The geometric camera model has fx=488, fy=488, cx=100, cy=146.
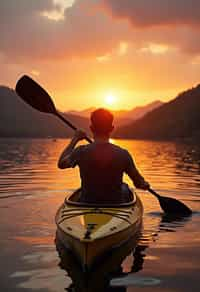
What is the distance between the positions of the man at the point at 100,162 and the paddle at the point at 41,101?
4425 millimetres

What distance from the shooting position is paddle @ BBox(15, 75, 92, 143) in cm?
1395

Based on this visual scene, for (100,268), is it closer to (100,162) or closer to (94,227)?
(94,227)

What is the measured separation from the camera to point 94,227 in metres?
8.07

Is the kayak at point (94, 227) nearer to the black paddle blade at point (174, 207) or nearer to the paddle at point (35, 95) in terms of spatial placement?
the black paddle blade at point (174, 207)

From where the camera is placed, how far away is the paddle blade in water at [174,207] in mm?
14070

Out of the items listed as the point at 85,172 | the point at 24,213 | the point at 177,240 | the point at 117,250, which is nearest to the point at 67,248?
the point at 117,250

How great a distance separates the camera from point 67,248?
8.84 meters

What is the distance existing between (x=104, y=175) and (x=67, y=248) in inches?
61.0

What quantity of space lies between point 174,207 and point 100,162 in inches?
219

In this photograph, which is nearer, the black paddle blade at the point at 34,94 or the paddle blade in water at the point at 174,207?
the black paddle blade at the point at 34,94

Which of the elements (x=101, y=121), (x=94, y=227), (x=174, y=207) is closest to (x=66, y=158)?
(x=101, y=121)

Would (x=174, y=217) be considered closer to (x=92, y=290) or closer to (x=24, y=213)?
(x=24, y=213)

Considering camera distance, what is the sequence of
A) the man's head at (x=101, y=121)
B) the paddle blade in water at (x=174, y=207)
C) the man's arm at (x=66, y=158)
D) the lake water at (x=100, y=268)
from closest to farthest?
1. the lake water at (x=100, y=268)
2. the man's head at (x=101, y=121)
3. the man's arm at (x=66, y=158)
4. the paddle blade in water at (x=174, y=207)

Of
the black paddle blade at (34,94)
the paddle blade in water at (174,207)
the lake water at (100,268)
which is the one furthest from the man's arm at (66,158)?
the paddle blade in water at (174,207)
